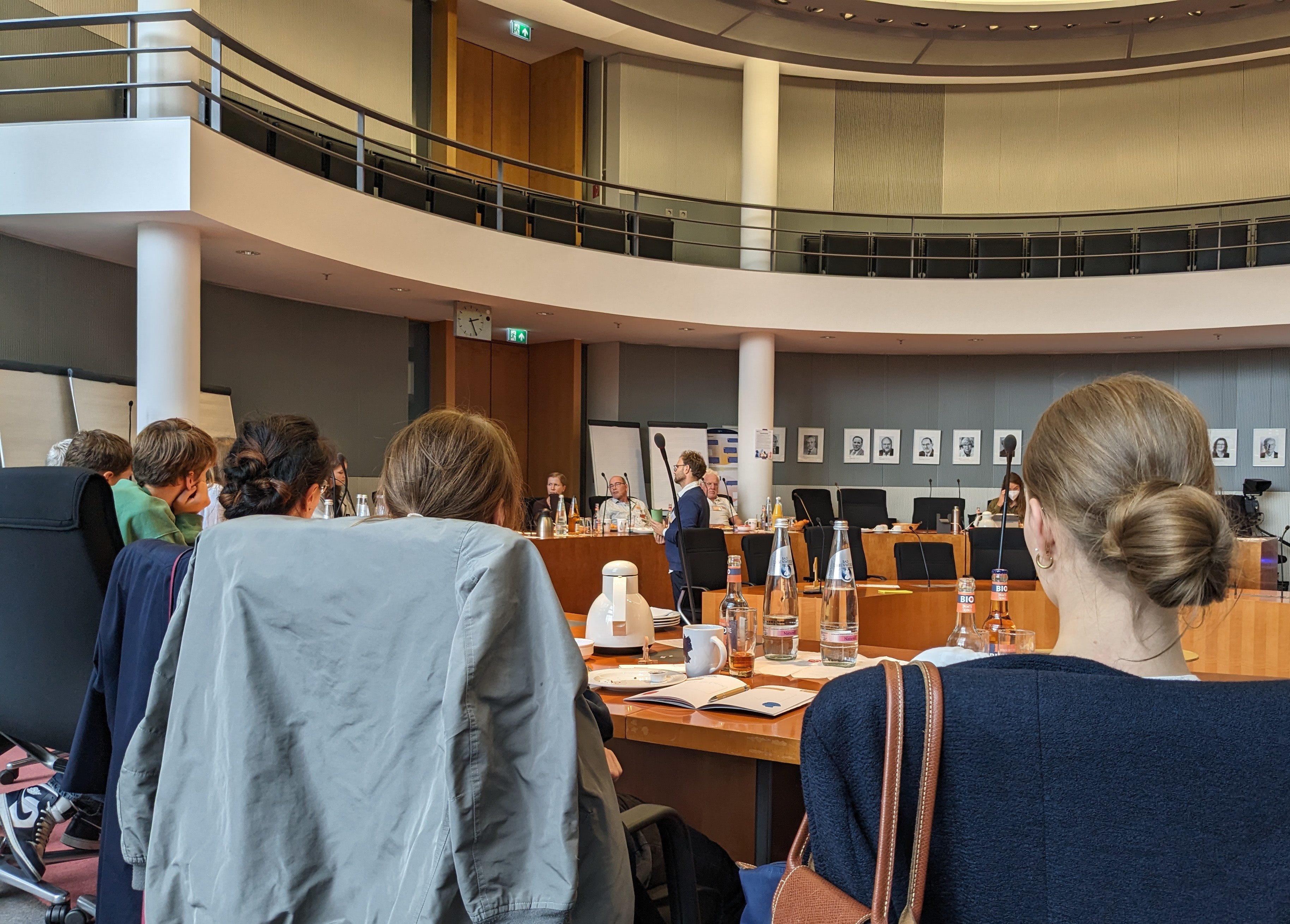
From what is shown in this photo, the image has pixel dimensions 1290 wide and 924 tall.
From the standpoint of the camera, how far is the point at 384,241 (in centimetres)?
830

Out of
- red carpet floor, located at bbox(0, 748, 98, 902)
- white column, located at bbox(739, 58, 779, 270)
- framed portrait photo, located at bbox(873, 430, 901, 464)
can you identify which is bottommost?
red carpet floor, located at bbox(0, 748, 98, 902)

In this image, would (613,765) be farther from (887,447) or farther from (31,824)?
(887,447)

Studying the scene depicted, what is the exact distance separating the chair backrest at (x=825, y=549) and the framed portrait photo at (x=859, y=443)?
6520mm

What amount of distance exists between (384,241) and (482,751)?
7716mm

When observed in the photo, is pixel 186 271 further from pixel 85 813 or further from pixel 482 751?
pixel 482 751

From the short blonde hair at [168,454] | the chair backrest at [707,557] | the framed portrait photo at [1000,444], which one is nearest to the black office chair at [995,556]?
the chair backrest at [707,557]

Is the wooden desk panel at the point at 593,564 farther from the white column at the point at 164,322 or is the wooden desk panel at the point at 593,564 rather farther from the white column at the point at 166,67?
the white column at the point at 166,67

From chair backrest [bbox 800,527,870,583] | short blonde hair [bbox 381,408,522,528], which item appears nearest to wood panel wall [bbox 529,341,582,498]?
chair backrest [bbox 800,527,870,583]

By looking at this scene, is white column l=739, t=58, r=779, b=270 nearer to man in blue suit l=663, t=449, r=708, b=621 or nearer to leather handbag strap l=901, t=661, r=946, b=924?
man in blue suit l=663, t=449, r=708, b=621

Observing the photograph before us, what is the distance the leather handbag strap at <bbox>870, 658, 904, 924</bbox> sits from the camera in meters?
0.81

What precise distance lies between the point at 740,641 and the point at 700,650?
11 cm

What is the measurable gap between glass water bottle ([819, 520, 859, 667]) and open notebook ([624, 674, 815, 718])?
34cm

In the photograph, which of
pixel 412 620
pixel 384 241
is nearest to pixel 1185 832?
pixel 412 620

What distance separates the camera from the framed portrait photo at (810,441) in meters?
13.7
